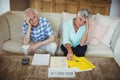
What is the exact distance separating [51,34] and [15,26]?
0.67 meters

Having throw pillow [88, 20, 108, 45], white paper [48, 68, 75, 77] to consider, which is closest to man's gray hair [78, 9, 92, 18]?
throw pillow [88, 20, 108, 45]

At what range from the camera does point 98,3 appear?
4.54m

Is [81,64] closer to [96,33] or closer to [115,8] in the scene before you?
[96,33]

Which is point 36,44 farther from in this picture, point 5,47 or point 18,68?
point 18,68

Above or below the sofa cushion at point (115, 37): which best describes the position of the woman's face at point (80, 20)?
above

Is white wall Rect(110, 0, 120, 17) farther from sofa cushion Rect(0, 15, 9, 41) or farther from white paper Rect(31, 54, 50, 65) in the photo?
white paper Rect(31, 54, 50, 65)

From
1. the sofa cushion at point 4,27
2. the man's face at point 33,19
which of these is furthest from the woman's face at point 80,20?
the sofa cushion at point 4,27

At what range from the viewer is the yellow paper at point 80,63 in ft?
6.35

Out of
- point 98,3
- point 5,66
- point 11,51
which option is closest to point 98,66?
point 5,66

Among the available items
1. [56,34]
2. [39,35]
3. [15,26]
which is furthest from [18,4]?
[39,35]

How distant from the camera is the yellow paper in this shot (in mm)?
1937

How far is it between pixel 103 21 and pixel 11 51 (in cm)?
147

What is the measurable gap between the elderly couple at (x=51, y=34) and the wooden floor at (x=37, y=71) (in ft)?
1.88

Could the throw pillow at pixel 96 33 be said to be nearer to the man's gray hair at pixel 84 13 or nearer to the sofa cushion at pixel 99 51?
the sofa cushion at pixel 99 51
